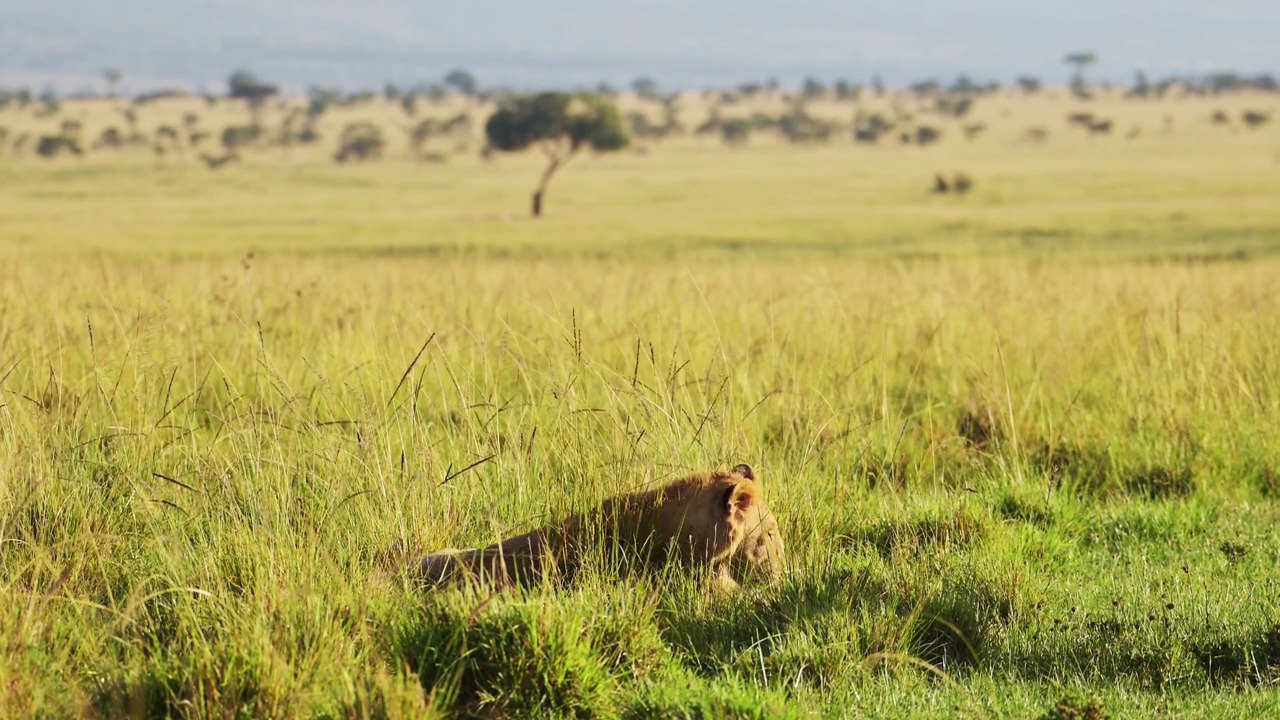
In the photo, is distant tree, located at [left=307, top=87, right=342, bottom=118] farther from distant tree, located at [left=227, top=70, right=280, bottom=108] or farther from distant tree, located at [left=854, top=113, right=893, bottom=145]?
distant tree, located at [left=854, top=113, right=893, bottom=145]

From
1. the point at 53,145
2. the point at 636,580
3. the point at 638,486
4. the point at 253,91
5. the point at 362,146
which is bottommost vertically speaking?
the point at 53,145

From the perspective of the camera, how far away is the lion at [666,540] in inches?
160

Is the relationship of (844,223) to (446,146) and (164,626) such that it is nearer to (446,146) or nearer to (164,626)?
(164,626)

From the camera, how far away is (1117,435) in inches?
252

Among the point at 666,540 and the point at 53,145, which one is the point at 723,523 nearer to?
the point at 666,540

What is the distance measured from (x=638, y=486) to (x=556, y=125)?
49248 mm

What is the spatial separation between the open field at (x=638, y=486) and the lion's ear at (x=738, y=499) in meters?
0.26

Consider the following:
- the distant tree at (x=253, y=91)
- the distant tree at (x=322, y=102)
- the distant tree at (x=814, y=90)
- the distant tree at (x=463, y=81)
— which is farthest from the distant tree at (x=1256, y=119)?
the distant tree at (x=463, y=81)

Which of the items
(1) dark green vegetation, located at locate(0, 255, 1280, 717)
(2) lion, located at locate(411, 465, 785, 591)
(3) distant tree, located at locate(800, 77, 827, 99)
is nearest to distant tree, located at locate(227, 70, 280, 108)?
(3) distant tree, located at locate(800, 77, 827, 99)

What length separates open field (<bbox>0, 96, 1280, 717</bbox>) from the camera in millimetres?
3445

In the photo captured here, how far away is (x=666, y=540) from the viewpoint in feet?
13.8

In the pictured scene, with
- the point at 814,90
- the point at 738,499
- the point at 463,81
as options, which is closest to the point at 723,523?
the point at 738,499

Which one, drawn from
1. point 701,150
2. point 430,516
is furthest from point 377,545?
point 701,150

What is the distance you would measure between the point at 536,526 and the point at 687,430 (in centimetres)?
77
